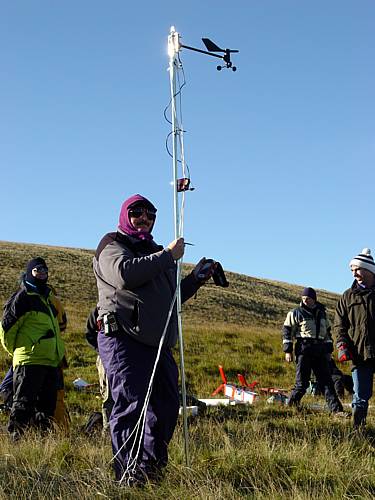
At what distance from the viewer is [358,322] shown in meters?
7.33

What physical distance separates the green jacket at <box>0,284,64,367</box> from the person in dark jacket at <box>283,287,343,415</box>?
4.47m

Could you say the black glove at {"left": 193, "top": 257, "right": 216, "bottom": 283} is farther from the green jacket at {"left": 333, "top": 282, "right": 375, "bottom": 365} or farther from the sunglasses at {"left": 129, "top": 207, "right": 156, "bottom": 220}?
the green jacket at {"left": 333, "top": 282, "right": 375, "bottom": 365}

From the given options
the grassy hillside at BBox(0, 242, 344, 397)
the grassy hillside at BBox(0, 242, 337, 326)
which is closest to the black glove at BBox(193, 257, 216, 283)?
the grassy hillside at BBox(0, 242, 344, 397)

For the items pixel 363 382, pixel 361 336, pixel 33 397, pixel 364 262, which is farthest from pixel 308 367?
pixel 33 397

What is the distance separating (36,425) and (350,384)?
24.4 ft

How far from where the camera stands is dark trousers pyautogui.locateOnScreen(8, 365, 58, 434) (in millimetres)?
7199

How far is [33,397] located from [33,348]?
547mm

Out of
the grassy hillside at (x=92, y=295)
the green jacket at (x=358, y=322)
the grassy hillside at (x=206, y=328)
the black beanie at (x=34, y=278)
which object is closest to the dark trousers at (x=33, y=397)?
the black beanie at (x=34, y=278)

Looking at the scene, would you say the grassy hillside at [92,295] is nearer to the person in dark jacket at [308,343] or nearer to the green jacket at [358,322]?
the person in dark jacket at [308,343]

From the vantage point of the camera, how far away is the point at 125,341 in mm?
4633

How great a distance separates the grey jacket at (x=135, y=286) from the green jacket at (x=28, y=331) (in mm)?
2905

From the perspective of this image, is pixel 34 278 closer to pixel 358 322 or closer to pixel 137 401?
pixel 137 401

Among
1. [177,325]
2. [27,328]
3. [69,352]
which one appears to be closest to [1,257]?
[69,352]

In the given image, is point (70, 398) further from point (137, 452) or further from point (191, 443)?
point (137, 452)
